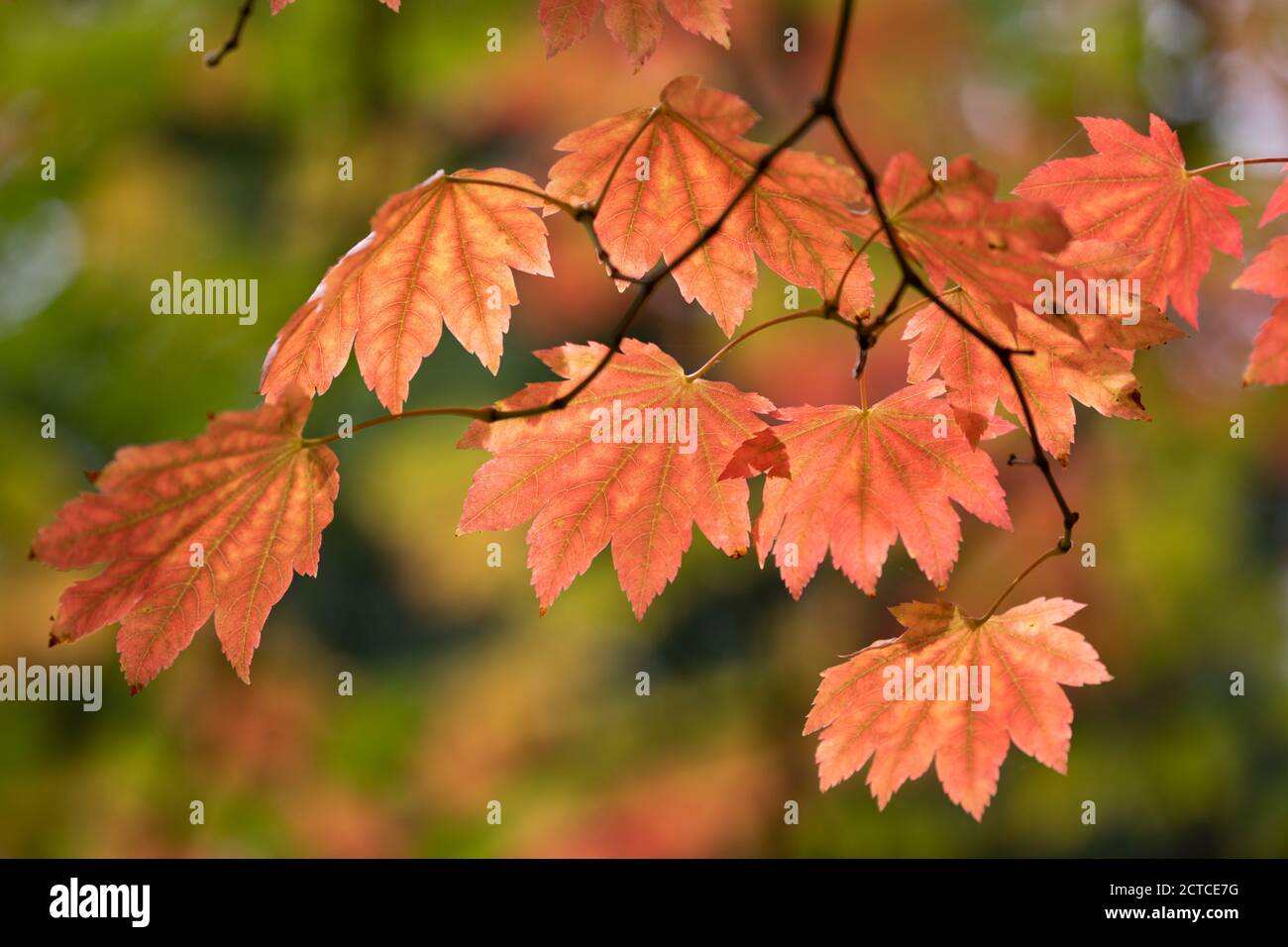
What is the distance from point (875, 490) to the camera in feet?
3.62

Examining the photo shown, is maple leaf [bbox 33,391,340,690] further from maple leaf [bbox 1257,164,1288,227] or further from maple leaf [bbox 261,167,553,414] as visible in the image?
maple leaf [bbox 1257,164,1288,227]

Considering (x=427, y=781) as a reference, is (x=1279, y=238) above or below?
above

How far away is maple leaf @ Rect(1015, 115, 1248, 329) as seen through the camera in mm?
1192

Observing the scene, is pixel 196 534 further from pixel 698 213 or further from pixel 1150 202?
pixel 1150 202

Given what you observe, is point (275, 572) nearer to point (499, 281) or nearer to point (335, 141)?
point (499, 281)

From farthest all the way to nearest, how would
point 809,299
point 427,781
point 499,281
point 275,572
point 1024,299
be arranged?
point 427,781
point 809,299
point 499,281
point 275,572
point 1024,299

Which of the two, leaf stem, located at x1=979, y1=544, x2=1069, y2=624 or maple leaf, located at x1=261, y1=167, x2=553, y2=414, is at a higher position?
maple leaf, located at x1=261, y1=167, x2=553, y2=414

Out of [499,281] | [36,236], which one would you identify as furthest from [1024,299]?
[36,236]

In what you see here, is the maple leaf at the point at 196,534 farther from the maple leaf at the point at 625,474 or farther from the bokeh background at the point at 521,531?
the bokeh background at the point at 521,531

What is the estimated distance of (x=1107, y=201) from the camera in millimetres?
1218

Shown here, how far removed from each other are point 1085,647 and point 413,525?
433 centimetres

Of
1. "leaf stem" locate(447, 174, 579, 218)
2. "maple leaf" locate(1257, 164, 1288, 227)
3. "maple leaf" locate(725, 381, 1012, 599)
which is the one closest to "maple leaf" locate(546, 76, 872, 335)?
"leaf stem" locate(447, 174, 579, 218)

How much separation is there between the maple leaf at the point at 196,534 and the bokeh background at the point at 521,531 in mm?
3431

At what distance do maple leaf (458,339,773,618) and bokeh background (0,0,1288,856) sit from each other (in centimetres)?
325
